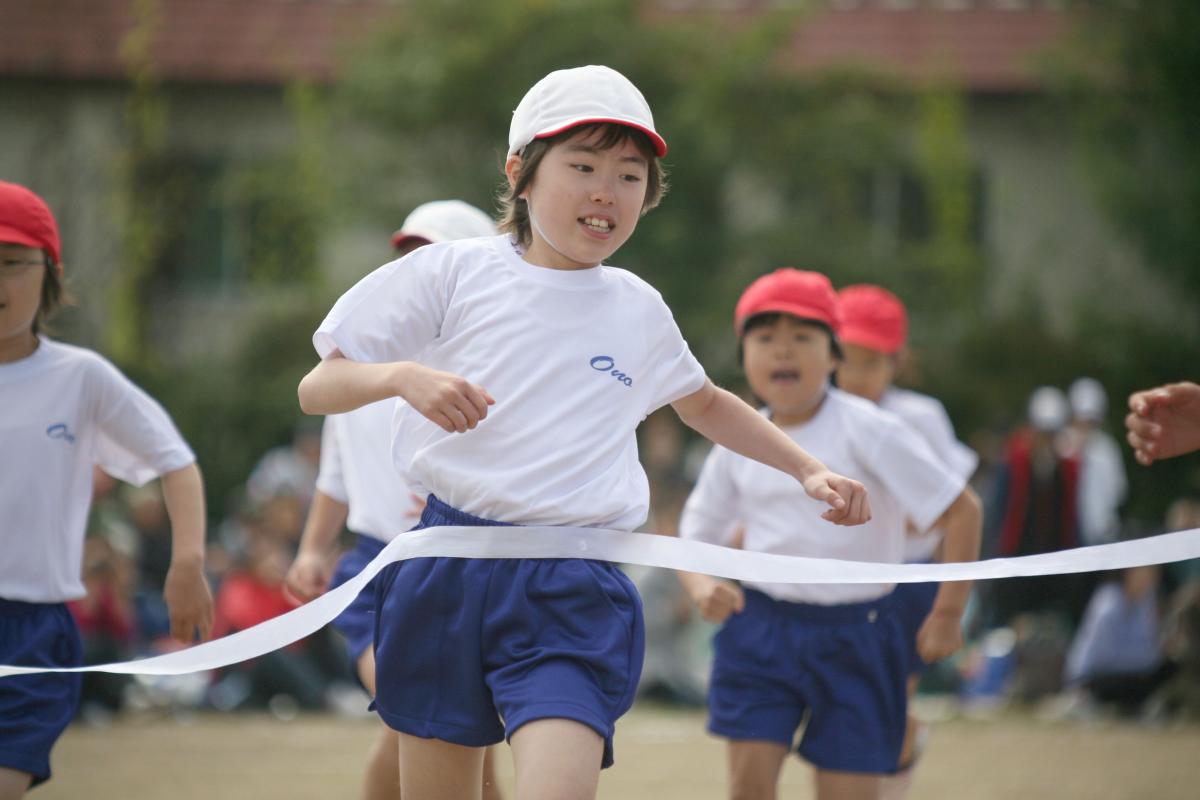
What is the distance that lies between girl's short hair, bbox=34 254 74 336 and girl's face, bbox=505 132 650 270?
169 centimetres

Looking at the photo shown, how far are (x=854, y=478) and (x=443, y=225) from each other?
5.94 feet

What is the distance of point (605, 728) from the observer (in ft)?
12.5

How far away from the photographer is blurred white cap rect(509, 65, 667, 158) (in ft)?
13.0

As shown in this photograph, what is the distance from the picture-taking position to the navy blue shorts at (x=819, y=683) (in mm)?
5320

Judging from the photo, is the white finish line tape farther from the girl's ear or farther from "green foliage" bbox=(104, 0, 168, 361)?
"green foliage" bbox=(104, 0, 168, 361)

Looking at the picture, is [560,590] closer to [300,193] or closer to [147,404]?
[147,404]

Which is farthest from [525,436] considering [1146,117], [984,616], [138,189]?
[138,189]

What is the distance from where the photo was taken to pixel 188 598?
4902 mm

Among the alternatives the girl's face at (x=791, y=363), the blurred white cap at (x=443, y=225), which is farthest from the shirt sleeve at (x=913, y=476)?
the blurred white cap at (x=443, y=225)

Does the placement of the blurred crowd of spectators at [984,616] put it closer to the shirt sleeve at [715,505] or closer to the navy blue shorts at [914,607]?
the navy blue shorts at [914,607]

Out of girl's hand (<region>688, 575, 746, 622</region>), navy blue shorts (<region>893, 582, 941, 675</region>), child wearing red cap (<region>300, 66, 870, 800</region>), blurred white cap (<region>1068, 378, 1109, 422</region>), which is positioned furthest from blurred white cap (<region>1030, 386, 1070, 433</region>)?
child wearing red cap (<region>300, 66, 870, 800</region>)

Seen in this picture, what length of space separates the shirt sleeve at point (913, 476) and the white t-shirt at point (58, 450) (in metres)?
2.19

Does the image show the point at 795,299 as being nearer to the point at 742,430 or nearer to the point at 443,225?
the point at 742,430

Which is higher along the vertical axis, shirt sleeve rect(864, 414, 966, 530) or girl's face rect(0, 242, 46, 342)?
girl's face rect(0, 242, 46, 342)
